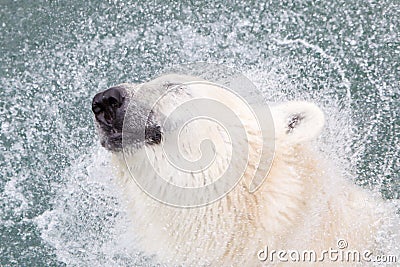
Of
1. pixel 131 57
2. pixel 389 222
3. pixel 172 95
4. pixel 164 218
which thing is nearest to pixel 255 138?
pixel 172 95

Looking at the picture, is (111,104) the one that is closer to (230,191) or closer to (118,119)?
(118,119)

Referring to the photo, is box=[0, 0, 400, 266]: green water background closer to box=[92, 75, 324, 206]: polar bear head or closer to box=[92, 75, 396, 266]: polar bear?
box=[92, 75, 396, 266]: polar bear

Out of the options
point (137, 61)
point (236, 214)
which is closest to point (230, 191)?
point (236, 214)

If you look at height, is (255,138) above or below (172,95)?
below

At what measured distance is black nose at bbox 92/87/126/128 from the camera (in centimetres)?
199

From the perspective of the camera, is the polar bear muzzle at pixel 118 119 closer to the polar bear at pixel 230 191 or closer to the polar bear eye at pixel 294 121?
the polar bear at pixel 230 191

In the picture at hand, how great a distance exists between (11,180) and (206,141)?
1591 mm

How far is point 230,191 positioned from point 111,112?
462mm

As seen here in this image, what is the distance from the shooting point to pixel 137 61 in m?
3.33

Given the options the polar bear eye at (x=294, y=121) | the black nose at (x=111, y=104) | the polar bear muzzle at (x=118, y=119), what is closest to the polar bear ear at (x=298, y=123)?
the polar bear eye at (x=294, y=121)

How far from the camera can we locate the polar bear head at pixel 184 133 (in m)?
1.93

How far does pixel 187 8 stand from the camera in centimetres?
343

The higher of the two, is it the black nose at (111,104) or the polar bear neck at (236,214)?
the black nose at (111,104)

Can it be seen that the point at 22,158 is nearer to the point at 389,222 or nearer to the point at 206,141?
the point at 206,141
